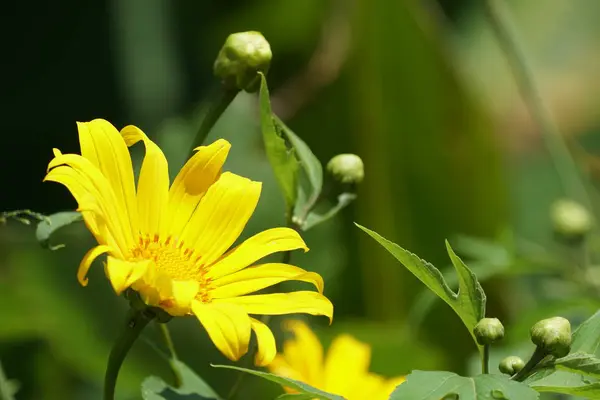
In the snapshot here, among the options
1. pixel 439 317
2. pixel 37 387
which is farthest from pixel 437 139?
pixel 37 387

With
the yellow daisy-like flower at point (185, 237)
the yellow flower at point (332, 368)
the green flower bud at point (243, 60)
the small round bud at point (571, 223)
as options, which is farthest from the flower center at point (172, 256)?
the small round bud at point (571, 223)

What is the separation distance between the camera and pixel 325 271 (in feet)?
3.88

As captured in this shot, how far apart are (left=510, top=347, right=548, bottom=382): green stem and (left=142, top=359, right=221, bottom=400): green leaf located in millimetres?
179

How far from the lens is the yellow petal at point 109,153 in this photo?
527 mm

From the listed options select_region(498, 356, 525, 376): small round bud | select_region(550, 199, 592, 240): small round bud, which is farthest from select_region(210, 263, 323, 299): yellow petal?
select_region(550, 199, 592, 240): small round bud

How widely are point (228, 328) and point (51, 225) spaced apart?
0.44 feet

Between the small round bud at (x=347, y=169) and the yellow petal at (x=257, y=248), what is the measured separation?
11cm

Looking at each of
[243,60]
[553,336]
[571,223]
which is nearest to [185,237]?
[243,60]

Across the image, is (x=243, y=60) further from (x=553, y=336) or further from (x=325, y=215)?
(x=553, y=336)

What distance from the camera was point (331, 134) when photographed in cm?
142

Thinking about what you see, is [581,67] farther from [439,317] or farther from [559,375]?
[559,375]

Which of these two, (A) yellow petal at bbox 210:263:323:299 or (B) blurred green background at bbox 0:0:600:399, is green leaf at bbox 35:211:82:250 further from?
(B) blurred green background at bbox 0:0:600:399

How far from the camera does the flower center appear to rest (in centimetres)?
Result: 57

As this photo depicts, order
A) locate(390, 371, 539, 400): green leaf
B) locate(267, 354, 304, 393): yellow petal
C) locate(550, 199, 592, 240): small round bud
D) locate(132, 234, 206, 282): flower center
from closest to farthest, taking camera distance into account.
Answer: locate(390, 371, 539, 400): green leaf < locate(132, 234, 206, 282): flower center < locate(267, 354, 304, 393): yellow petal < locate(550, 199, 592, 240): small round bud
